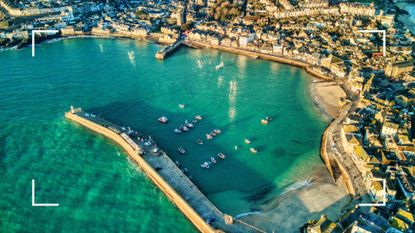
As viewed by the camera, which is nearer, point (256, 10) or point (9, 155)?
point (9, 155)

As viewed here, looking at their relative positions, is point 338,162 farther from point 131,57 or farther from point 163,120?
point 131,57

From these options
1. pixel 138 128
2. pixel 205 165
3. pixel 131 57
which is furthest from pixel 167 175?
pixel 131 57

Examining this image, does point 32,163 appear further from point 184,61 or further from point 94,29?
point 94,29

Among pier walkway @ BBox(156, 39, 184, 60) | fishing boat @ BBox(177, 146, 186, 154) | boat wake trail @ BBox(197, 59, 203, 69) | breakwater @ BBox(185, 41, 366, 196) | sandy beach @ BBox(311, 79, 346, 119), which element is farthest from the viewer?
pier walkway @ BBox(156, 39, 184, 60)

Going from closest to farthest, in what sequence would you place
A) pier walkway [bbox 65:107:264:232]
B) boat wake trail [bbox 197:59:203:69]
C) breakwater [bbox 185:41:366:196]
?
pier walkway [bbox 65:107:264:232] < breakwater [bbox 185:41:366:196] < boat wake trail [bbox 197:59:203:69]

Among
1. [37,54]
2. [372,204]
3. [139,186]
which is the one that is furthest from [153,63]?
[372,204]

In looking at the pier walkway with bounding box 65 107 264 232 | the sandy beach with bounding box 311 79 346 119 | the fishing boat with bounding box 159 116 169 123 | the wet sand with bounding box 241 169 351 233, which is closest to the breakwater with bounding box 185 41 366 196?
the wet sand with bounding box 241 169 351 233

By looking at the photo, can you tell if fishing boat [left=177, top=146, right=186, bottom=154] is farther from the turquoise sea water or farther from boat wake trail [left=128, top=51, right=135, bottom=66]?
boat wake trail [left=128, top=51, right=135, bottom=66]
